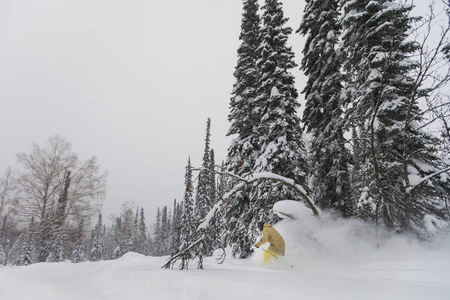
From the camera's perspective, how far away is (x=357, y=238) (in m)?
8.47

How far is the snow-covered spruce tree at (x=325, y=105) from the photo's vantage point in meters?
10.6

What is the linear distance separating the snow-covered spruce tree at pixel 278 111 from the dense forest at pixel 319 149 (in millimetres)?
66

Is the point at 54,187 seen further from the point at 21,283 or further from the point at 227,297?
the point at 227,297

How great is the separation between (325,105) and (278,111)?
2698 millimetres

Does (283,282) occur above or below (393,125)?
below

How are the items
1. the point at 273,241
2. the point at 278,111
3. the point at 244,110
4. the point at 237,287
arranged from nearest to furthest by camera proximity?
the point at 237,287 < the point at 273,241 < the point at 278,111 < the point at 244,110

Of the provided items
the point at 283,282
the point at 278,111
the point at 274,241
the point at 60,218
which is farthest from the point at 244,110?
the point at 60,218

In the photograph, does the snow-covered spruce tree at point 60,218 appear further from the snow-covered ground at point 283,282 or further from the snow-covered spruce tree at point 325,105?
the snow-covered spruce tree at point 325,105

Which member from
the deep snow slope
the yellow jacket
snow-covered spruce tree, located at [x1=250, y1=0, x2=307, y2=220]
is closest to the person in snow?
the yellow jacket

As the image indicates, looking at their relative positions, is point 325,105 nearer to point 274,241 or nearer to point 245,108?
point 245,108

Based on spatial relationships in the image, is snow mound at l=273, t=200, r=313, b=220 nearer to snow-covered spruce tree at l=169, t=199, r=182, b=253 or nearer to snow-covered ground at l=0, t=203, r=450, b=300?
snow-covered ground at l=0, t=203, r=450, b=300

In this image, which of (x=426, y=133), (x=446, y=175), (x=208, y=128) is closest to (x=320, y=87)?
(x=426, y=133)

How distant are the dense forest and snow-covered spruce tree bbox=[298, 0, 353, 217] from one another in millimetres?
63

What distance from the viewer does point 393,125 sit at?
26.2 feet
